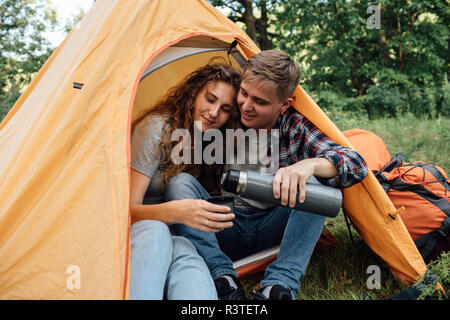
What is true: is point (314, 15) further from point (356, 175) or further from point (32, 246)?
point (32, 246)

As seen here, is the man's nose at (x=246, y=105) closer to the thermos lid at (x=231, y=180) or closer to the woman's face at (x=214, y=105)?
the woman's face at (x=214, y=105)

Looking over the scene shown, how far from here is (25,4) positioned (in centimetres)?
606

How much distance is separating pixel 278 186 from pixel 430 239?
0.87 meters

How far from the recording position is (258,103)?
150 cm

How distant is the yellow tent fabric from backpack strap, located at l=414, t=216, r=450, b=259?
0.12 metres

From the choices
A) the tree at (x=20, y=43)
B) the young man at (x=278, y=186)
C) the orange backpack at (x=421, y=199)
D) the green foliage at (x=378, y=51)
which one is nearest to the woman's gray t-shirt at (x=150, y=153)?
the young man at (x=278, y=186)

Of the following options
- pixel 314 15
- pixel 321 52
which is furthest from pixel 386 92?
pixel 314 15

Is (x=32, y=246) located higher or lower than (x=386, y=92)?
higher

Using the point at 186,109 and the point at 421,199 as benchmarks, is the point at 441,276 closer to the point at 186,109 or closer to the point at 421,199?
the point at 421,199

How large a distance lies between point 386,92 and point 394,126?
126 centimetres

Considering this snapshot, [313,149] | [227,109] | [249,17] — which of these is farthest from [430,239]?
[249,17]

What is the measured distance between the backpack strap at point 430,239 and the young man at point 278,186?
1.68 ft

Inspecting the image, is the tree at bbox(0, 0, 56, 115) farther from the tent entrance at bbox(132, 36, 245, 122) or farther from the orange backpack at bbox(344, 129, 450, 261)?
the orange backpack at bbox(344, 129, 450, 261)

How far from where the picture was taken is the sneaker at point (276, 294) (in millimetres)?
1247
